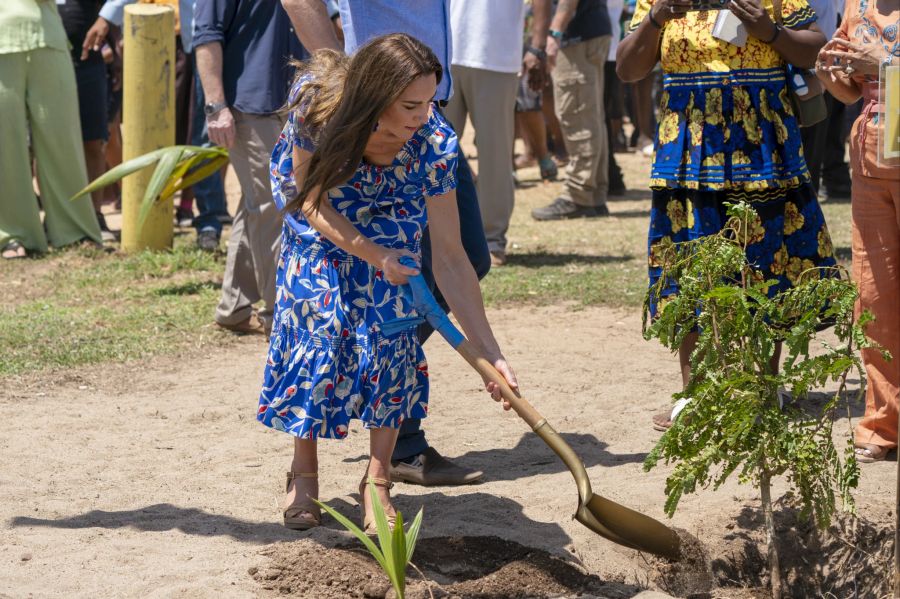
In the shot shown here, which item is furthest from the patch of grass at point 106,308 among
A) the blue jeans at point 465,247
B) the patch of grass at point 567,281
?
the blue jeans at point 465,247

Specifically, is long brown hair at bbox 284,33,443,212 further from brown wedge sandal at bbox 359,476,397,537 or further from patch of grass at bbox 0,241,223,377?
patch of grass at bbox 0,241,223,377

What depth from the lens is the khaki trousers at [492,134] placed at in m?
7.40

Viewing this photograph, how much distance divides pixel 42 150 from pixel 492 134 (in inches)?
109

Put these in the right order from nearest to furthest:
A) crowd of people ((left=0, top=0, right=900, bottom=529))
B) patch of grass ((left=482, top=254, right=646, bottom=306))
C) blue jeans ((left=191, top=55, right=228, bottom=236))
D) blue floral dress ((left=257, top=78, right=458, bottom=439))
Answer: crowd of people ((left=0, top=0, right=900, bottom=529)) < blue floral dress ((left=257, top=78, right=458, bottom=439)) < patch of grass ((left=482, top=254, right=646, bottom=306)) < blue jeans ((left=191, top=55, right=228, bottom=236))

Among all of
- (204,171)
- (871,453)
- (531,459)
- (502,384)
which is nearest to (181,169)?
(204,171)

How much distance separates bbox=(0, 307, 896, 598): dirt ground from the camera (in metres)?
3.47

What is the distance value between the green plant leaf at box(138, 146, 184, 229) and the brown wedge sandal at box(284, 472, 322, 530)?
11.8ft

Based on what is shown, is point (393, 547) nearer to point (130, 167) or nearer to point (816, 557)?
point (816, 557)

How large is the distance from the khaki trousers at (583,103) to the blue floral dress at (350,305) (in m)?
5.49

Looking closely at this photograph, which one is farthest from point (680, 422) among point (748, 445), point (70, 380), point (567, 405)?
point (70, 380)

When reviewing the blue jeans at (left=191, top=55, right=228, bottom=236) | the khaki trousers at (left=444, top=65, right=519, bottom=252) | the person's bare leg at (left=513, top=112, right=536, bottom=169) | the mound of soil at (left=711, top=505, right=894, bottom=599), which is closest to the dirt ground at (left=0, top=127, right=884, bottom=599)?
the mound of soil at (left=711, top=505, right=894, bottom=599)

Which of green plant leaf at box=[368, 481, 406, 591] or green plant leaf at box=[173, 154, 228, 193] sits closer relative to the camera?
green plant leaf at box=[368, 481, 406, 591]

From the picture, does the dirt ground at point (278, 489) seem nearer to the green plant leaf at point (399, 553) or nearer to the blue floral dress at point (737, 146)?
the green plant leaf at point (399, 553)

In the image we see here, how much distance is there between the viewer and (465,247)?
13.9 ft
